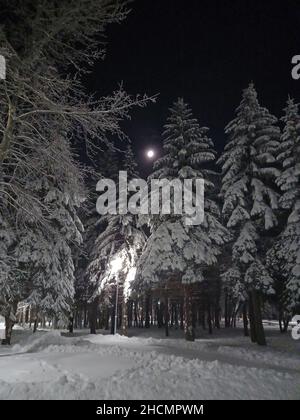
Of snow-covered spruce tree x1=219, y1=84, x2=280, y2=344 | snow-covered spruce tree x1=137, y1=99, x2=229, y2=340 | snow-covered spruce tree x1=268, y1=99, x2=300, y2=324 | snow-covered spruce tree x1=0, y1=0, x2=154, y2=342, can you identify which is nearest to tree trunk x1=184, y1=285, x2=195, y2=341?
snow-covered spruce tree x1=137, y1=99, x2=229, y2=340

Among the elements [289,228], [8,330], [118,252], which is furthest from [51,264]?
[289,228]

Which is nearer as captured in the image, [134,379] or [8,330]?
[134,379]

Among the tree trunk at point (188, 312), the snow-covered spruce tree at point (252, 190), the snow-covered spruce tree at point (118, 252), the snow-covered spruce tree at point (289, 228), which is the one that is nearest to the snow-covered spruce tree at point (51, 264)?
the snow-covered spruce tree at point (118, 252)

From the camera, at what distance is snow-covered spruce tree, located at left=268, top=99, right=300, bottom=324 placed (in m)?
17.2

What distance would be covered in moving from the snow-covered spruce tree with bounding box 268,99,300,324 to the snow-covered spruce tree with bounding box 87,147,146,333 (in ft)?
35.3

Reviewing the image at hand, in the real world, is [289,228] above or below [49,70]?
below

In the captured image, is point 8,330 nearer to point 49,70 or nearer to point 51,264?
point 51,264

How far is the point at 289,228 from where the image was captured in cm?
1806

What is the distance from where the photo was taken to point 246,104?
21766mm

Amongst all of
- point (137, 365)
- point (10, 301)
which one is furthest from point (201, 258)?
point (10, 301)

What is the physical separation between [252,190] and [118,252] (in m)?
11.3

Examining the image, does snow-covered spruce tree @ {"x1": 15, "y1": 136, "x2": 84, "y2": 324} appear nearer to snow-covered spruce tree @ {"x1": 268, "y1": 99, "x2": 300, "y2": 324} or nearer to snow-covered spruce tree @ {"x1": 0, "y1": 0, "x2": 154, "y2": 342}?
snow-covered spruce tree @ {"x1": 0, "y1": 0, "x2": 154, "y2": 342}

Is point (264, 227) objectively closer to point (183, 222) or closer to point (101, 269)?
point (183, 222)
